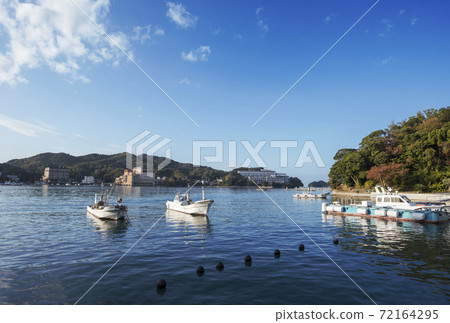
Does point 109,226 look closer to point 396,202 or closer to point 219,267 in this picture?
point 219,267

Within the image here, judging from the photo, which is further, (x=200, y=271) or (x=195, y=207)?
(x=195, y=207)

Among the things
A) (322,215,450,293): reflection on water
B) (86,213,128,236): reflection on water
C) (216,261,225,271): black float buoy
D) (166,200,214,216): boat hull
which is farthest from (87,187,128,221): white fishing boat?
(322,215,450,293): reflection on water

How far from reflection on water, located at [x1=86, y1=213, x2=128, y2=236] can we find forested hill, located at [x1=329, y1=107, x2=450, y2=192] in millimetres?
70508

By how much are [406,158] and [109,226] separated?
82.3m

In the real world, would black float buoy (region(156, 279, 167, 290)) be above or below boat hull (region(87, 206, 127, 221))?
below

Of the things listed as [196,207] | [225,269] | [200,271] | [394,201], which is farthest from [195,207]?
[394,201]

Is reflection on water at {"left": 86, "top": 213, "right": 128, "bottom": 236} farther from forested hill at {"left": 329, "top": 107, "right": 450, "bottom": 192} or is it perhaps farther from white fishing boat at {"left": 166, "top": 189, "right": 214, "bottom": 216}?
forested hill at {"left": 329, "top": 107, "right": 450, "bottom": 192}

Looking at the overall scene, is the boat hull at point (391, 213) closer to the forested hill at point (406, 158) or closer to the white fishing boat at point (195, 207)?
the white fishing boat at point (195, 207)

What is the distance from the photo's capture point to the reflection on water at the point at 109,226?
982 inches

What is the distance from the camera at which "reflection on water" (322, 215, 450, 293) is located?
13.4 metres

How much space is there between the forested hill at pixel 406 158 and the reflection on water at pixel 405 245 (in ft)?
155

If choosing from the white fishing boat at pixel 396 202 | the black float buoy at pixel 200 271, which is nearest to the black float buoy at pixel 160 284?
the black float buoy at pixel 200 271

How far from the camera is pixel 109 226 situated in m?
27.8
